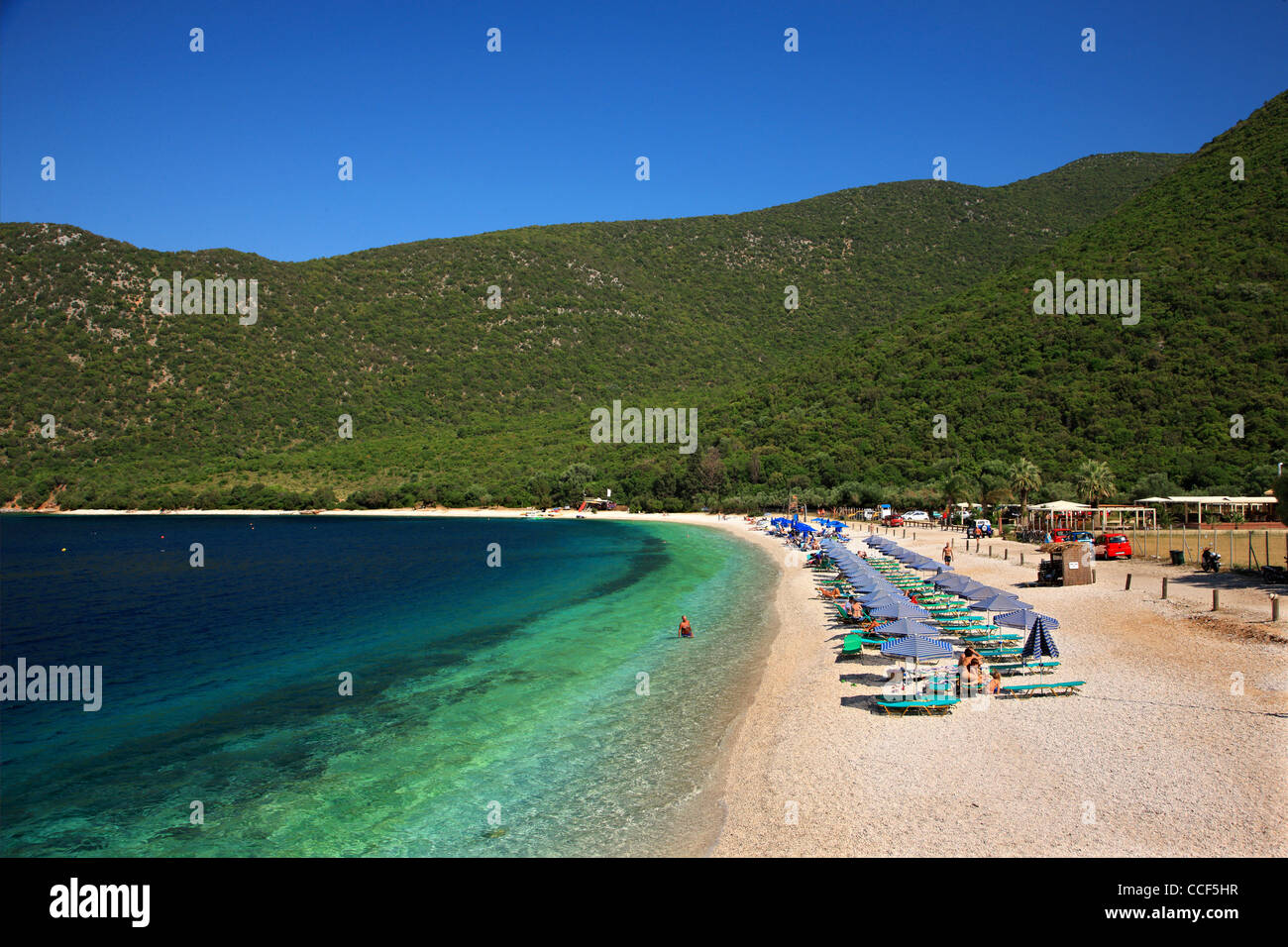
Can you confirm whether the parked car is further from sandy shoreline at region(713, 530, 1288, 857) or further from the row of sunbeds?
sandy shoreline at region(713, 530, 1288, 857)

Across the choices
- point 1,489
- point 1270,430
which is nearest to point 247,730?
point 1270,430

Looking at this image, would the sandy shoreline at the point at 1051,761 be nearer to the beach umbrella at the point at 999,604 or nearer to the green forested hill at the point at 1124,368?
the beach umbrella at the point at 999,604

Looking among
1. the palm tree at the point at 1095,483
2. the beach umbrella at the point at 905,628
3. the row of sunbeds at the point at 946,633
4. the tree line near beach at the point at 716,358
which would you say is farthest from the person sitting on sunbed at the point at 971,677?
the tree line near beach at the point at 716,358

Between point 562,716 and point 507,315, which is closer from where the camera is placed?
point 562,716
